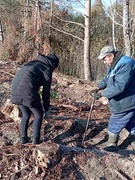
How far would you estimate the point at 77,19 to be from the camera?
2236cm

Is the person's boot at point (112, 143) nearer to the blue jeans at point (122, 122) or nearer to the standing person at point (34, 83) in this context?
the blue jeans at point (122, 122)

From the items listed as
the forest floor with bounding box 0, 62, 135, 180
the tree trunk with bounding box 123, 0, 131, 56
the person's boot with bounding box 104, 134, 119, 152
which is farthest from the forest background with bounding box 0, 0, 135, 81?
the person's boot with bounding box 104, 134, 119, 152

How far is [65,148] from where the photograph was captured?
4707 millimetres

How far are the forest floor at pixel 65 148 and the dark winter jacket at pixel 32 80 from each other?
780 mm

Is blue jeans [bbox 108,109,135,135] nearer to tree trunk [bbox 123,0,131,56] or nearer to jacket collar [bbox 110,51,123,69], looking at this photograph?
jacket collar [bbox 110,51,123,69]

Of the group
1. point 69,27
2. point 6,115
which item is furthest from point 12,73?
point 69,27

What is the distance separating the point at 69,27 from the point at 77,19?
3.19 metres

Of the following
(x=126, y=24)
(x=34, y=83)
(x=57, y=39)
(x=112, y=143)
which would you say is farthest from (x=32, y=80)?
(x=57, y=39)

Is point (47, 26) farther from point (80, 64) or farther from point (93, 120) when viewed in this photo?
point (93, 120)

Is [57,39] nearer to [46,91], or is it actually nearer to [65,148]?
[46,91]

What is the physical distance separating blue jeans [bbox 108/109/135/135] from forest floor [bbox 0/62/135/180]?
0.38 metres

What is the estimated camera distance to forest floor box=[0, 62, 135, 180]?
4.32 m

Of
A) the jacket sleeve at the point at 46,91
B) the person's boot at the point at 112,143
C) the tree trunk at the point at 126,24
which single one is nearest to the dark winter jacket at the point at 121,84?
the person's boot at the point at 112,143

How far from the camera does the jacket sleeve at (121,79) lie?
18.0 ft
